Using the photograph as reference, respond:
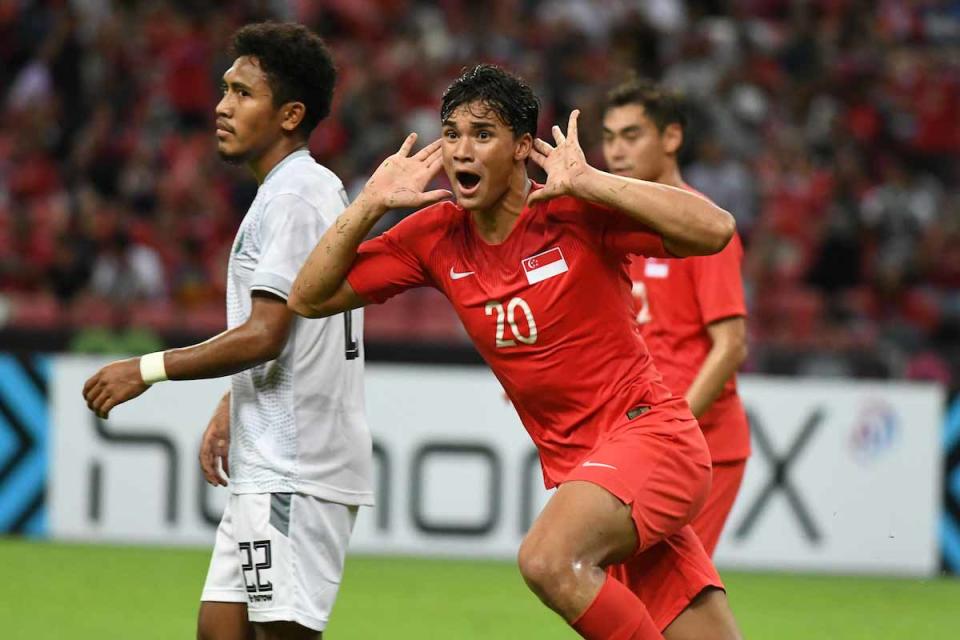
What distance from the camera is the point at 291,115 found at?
15.2 ft

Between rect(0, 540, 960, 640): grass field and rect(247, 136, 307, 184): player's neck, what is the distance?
3246mm

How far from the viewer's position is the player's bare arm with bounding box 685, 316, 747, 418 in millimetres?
5473

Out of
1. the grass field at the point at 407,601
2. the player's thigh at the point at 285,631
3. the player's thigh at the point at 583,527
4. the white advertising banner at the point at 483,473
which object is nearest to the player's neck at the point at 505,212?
the player's thigh at the point at 583,527

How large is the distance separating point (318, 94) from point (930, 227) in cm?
1050

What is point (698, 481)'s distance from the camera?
4.26 m

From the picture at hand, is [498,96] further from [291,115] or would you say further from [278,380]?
[278,380]

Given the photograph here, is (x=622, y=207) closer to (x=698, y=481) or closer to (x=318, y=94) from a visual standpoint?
(x=698, y=481)

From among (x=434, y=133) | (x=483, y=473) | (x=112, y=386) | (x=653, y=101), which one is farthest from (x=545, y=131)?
(x=112, y=386)

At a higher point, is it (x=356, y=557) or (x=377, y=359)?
(x=377, y=359)

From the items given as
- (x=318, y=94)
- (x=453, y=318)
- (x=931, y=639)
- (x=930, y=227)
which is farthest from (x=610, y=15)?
(x=318, y=94)

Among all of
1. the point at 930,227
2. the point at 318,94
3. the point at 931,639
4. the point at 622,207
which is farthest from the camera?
the point at 930,227

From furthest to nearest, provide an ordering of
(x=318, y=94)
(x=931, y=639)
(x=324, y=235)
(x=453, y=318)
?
(x=453, y=318), (x=931, y=639), (x=318, y=94), (x=324, y=235)

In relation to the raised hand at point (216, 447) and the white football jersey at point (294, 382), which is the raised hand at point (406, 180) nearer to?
the white football jersey at point (294, 382)

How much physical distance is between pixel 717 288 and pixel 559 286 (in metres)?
1.63
